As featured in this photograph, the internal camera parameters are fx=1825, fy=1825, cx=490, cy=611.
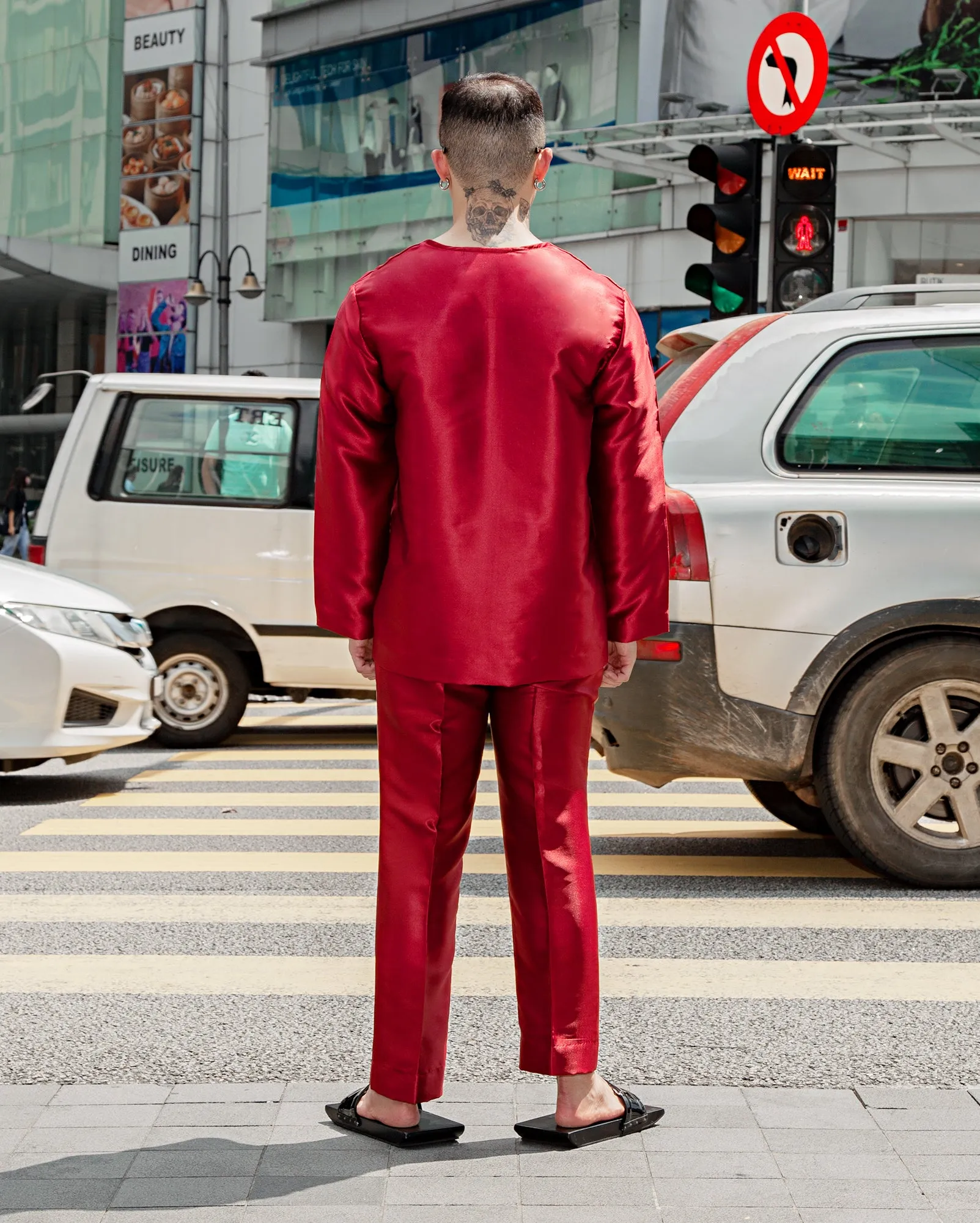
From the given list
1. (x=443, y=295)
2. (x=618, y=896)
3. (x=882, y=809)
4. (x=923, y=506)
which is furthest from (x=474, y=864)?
(x=443, y=295)

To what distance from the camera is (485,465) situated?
3.24 meters

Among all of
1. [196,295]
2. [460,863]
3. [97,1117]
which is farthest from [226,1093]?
[196,295]

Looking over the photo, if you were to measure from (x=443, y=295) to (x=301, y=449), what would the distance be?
7543 millimetres

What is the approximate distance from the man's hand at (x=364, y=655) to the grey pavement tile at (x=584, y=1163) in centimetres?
90

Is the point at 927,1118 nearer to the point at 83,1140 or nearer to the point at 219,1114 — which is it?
the point at 219,1114

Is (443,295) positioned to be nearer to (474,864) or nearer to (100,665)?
(474,864)

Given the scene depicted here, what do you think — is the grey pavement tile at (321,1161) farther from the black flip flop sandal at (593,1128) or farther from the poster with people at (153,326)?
the poster with people at (153,326)

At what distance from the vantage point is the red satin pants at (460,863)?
3326mm

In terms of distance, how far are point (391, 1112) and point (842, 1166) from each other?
81 centimetres

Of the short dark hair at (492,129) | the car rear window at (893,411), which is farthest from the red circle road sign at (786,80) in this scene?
the short dark hair at (492,129)

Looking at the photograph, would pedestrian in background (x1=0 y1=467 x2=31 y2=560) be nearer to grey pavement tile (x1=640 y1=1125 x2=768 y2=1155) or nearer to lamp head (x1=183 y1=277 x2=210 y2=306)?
lamp head (x1=183 y1=277 x2=210 y2=306)

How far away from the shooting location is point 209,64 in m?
42.2

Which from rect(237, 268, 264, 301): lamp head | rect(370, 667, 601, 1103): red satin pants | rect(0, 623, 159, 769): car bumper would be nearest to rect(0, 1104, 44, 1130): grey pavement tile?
rect(370, 667, 601, 1103): red satin pants

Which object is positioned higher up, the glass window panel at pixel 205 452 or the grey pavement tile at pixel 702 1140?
the glass window panel at pixel 205 452
